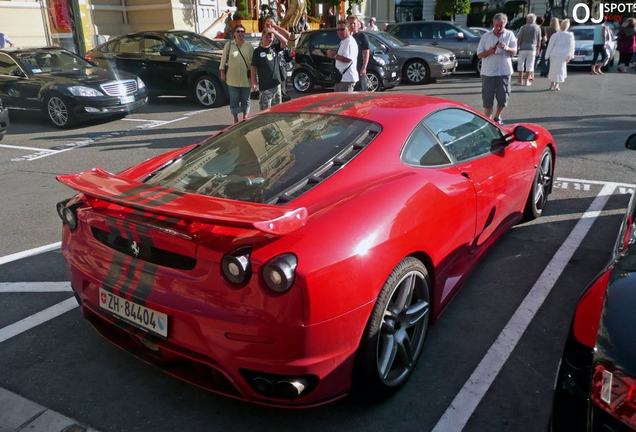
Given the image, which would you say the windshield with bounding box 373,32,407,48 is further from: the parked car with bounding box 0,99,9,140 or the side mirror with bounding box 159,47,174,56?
the parked car with bounding box 0,99,9,140

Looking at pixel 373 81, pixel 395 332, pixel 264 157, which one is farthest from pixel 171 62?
pixel 395 332

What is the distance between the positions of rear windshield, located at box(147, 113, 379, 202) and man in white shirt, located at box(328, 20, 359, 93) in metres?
5.48

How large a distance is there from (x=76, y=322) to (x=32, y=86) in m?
8.55

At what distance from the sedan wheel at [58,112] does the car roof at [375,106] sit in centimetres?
770

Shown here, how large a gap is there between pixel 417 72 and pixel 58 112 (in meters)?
8.70

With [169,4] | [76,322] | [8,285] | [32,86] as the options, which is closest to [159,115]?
[32,86]

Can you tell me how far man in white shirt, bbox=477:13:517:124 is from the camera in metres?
8.13

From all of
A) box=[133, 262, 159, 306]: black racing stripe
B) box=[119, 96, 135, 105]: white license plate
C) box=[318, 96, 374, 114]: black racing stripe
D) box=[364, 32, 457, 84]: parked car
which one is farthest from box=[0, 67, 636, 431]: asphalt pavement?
box=[364, 32, 457, 84]: parked car

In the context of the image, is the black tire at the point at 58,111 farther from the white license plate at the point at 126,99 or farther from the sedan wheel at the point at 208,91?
the sedan wheel at the point at 208,91

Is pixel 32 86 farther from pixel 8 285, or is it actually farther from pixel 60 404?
pixel 60 404

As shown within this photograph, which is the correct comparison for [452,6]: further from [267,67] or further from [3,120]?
[3,120]

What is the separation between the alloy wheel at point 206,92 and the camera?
39.1ft

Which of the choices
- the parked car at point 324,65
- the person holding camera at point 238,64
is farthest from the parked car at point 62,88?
the parked car at point 324,65

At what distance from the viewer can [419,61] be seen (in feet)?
47.0
